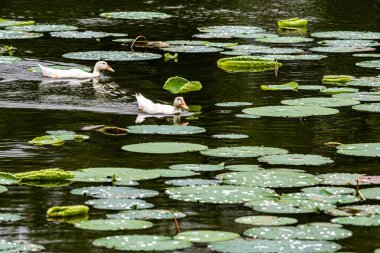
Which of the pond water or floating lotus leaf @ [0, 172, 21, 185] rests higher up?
floating lotus leaf @ [0, 172, 21, 185]

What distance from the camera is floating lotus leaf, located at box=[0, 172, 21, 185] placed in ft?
31.8

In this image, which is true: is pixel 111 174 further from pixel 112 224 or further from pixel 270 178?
pixel 112 224

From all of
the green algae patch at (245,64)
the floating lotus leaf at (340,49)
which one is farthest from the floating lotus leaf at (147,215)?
the floating lotus leaf at (340,49)

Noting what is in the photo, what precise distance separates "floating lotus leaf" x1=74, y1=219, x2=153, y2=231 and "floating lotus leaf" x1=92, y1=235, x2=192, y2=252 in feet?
0.81

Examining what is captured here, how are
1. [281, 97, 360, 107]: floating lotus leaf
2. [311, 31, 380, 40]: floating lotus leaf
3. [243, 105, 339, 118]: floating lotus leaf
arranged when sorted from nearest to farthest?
1. [243, 105, 339, 118]: floating lotus leaf
2. [281, 97, 360, 107]: floating lotus leaf
3. [311, 31, 380, 40]: floating lotus leaf

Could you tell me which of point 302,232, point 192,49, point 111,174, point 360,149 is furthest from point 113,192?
point 192,49

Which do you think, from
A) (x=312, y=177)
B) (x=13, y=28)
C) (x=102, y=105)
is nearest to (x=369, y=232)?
(x=312, y=177)

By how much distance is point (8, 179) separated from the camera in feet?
32.0

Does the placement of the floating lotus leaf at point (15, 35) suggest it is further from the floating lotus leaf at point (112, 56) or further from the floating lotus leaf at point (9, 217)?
the floating lotus leaf at point (9, 217)

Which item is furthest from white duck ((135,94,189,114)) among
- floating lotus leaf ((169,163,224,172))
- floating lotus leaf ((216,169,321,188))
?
floating lotus leaf ((216,169,321,188))

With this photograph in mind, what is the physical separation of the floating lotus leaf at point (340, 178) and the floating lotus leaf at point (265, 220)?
52.7 inches

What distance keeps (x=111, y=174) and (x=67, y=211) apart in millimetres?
1356

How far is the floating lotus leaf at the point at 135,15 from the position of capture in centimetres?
2244

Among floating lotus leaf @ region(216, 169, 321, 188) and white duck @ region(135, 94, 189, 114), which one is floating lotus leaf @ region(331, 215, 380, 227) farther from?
white duck @ region(135, 94, 189, 114)
